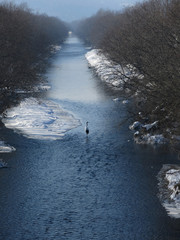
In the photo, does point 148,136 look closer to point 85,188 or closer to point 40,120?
point 85,188

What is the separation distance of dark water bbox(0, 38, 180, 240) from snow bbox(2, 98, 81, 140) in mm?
984

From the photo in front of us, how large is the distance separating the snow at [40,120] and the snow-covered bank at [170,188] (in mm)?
8653

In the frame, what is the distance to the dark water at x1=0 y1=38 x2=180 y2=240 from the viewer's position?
14805 mm

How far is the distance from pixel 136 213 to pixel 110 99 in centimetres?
2195

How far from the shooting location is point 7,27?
3766cm

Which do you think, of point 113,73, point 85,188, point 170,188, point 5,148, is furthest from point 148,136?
point 5,148

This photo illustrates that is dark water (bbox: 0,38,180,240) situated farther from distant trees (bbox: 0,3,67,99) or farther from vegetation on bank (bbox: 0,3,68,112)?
distant trees (bbox: 0,3,67,99)

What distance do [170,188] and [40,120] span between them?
13933 mm

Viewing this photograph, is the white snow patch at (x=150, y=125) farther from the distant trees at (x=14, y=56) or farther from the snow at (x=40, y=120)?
the distant trees at (x=14, y=56)

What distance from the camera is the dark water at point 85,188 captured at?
1480 centimetres

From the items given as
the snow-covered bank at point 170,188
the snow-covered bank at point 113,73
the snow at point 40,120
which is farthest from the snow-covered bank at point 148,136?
the snow at point 40,120

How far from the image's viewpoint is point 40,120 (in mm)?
29312

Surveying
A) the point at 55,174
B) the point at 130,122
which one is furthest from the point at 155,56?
the point at 130,122

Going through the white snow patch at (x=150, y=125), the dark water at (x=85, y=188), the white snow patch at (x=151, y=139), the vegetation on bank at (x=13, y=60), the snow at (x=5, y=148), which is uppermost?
the vegetation on bank at (x=13, y=60)
